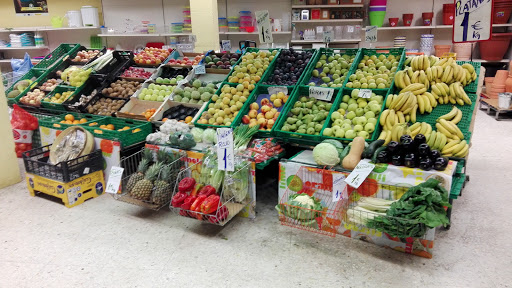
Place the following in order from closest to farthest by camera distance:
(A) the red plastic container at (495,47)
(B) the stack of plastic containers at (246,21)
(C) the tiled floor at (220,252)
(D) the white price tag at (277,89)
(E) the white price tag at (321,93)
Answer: (C) the tiled floor at (220,252), (E) the white price tag at (321,93), (D) the white price tag at (277,89), (A) the red plastic container at (495,47), (B) the stack of plastic containers at (246,21)

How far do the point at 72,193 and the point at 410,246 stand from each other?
3.09m

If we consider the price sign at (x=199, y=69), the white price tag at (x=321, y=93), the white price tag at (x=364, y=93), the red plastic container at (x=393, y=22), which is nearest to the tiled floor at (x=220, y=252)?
the white price tag at (x=321, y=93)

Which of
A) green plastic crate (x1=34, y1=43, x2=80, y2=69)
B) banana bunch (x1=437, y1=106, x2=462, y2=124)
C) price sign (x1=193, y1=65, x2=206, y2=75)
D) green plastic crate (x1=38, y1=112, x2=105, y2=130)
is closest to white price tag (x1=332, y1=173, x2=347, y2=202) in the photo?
banana bunch (x1=437, y1=106, x2=462, y2=124)

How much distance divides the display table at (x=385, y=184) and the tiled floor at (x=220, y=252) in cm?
7

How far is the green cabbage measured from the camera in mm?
3045

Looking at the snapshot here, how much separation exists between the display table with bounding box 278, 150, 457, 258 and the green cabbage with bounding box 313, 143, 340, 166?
0.06m

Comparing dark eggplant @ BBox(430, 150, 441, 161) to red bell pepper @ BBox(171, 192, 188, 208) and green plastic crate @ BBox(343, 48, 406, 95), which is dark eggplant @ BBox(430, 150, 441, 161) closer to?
green plastic crate @ BBox(343, 48, 406, 95)

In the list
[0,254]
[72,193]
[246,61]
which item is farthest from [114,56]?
[0,254]

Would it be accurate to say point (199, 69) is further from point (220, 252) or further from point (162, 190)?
point (220, 252)

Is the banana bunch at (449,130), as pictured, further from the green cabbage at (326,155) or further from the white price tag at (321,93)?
the white price tag at (321,93)

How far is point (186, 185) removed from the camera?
3193mm

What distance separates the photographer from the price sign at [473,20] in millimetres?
3595

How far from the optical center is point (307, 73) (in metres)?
4.21

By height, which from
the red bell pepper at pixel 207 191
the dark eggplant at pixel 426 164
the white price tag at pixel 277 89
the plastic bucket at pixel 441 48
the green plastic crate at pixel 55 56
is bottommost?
the red bell pepper at pixel 207 191
